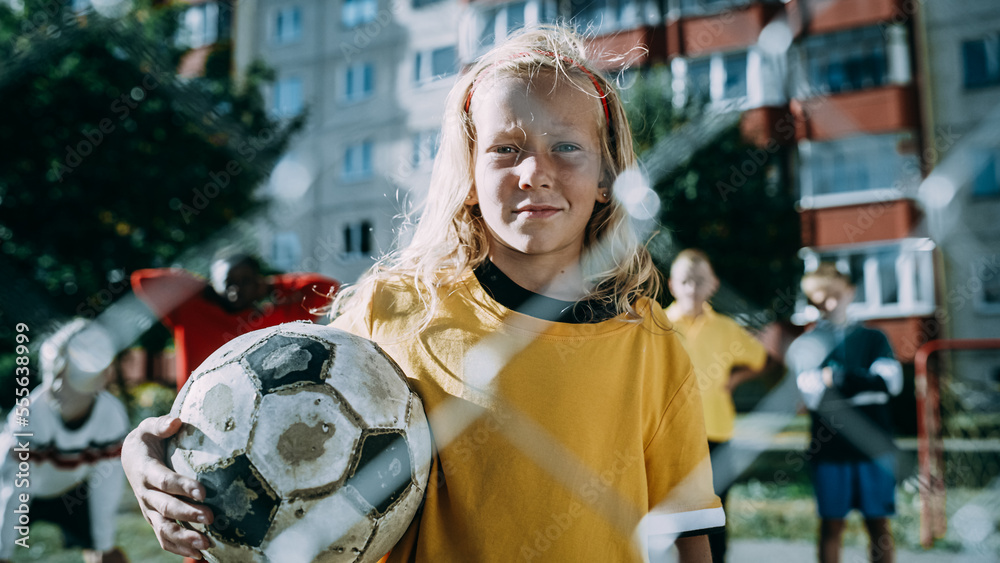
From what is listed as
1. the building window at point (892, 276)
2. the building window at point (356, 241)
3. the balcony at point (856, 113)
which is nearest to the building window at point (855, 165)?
the balcony at point (856, 113)

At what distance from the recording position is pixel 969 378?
46.2ft

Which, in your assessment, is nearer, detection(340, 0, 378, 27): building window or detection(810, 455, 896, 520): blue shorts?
detection(810, 455, 896, 520): blue shorts

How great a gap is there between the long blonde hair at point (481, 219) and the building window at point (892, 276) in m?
15.7

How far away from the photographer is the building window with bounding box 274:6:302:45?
75.6 feet

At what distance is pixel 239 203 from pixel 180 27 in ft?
12.0

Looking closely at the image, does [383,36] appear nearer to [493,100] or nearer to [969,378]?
[969,378]

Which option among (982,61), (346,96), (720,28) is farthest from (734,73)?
(346,96)

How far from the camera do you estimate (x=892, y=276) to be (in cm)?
1719

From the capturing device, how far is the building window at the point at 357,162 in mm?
21938

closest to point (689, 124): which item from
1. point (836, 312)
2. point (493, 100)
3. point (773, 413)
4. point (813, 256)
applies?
point (813, 256)

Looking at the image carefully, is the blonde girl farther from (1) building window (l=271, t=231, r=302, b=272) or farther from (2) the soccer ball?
(1) building window (l=271, t=231, r=302, b=272)

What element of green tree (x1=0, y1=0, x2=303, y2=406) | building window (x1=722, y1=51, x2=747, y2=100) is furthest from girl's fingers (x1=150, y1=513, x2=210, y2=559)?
building window (x1=722, y1=51, x2=747, y2=100)

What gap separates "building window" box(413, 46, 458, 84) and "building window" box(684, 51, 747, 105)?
21.5 feet

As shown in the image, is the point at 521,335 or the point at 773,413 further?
the point at 773,413
